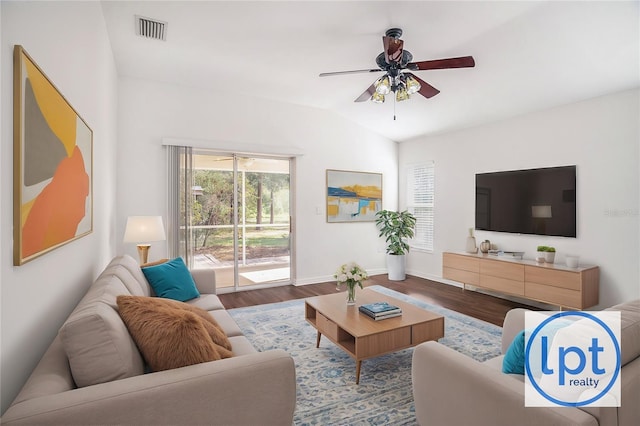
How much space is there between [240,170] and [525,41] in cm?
375

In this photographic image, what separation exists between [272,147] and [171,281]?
108 inches

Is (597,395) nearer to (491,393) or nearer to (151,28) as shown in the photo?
(491,393)

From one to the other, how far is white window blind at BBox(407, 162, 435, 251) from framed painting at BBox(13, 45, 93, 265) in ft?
16.5

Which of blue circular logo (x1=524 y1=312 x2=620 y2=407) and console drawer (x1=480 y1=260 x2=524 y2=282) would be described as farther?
console drawer (x1=480 y1=260 x2=524 y2=282)

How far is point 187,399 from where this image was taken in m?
1.19

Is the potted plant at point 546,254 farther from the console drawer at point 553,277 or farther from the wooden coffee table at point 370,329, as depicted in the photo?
the wooden coffee table at point 370,329

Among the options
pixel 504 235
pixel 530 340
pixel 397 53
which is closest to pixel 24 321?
pixel 530 340

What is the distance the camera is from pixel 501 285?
163 inches

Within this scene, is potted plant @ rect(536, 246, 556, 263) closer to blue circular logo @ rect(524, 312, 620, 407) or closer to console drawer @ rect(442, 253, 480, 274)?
console drawer @ rect(442, 253, 480, 274)

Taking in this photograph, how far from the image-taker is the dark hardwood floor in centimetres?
396

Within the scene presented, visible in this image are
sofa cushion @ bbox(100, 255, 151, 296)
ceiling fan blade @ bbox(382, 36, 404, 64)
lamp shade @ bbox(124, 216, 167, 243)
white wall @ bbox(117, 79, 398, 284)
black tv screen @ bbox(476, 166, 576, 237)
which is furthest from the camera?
white wall @ bbox(117, 79, 398, 284)

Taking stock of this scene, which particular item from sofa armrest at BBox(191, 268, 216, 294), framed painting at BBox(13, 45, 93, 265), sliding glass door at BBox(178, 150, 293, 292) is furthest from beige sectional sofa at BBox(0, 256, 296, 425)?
sliding glass door at BBox(178, 150, 293, 292)

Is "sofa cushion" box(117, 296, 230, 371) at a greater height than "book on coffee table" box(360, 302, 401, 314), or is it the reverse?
"sofa cushion" box(117, 296, 230, 371)

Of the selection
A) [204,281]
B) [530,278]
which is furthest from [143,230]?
[530,278]
